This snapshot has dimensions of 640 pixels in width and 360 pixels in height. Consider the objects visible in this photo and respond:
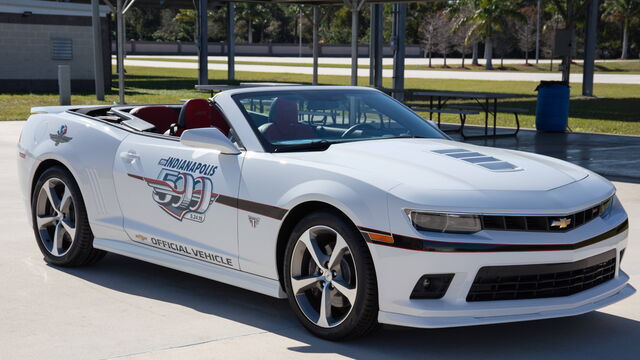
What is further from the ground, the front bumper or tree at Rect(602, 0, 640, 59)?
tree at Rect(602, 0, 640, 59)

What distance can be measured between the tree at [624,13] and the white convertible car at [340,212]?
84.7 meters

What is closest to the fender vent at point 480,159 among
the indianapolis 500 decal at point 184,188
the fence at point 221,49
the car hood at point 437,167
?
the car hood at point 437,167

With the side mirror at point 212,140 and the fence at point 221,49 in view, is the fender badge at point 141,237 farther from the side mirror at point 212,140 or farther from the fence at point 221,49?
the fence at point 221,49

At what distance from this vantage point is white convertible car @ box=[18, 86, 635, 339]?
4680mm

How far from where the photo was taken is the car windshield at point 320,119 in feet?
19.0

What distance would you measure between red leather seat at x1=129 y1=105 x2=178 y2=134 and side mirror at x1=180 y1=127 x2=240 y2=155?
68.4 inches

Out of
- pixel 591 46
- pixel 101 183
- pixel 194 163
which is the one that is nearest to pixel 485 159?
pixel 194 163

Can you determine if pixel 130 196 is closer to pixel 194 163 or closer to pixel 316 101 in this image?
pixel 194 163

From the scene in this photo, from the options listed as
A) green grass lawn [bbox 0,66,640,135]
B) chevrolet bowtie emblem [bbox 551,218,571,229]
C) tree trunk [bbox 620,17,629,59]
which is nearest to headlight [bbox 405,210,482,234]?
chevrolet bowtie emblem [bbox 551,218,571,229]

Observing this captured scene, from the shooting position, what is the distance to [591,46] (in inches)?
1318

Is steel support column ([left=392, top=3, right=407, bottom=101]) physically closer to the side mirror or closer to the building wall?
the building wall

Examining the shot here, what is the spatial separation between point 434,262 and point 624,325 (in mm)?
1575

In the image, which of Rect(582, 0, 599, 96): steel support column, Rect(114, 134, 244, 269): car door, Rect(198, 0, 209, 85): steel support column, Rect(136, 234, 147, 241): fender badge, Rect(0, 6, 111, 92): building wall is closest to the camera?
Rect(114, 134, 244, 269): car door

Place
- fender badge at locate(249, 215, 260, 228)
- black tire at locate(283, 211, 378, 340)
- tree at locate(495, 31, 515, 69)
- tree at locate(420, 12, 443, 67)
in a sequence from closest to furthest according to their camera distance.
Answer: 1. black tire at locate(283, 211, 378, 340)
2. fender badge at locate(249, 215, 260, 228)
3. tree at locate(420, 12, 443, 67)
4. tree at locate(495, 31, 515, 69)
